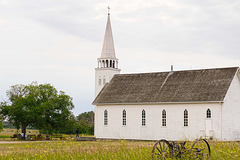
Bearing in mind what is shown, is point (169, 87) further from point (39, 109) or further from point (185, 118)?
point (39, 109)

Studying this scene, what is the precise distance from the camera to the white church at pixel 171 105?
50.8 metres

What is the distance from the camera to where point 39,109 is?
63.4m

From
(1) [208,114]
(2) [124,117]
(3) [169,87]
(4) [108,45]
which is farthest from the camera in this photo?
(4) [108,45]

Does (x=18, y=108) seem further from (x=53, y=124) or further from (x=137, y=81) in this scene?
(x=137, y=81)

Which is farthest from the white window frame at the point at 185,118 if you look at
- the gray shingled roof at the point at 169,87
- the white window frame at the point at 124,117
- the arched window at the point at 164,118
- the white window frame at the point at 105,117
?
the white window frame at the point at 105,117

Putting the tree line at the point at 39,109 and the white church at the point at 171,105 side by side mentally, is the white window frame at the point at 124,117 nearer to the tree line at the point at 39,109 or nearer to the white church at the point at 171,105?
the white church at the point at 171,105

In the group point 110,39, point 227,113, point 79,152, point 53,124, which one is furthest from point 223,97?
point 79,152

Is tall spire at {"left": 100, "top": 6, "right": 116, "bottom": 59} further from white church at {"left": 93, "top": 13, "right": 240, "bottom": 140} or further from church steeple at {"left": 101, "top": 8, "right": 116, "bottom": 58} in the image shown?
white church at {"left": 93, "top": 13, "right": 240, "bottom": 140}

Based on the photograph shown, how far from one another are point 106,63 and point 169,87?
46.6 ft

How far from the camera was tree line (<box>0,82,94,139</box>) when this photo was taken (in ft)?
209

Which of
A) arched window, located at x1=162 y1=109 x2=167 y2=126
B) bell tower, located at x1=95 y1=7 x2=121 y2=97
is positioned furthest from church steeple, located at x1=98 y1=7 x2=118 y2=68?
arched window, located at x1=162 y1=109 x2=167 y2=126

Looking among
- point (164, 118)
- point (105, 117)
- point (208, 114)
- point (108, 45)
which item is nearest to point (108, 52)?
point (108, 45)

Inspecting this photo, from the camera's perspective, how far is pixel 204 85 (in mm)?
53656

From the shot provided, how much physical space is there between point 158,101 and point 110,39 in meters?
16.1
